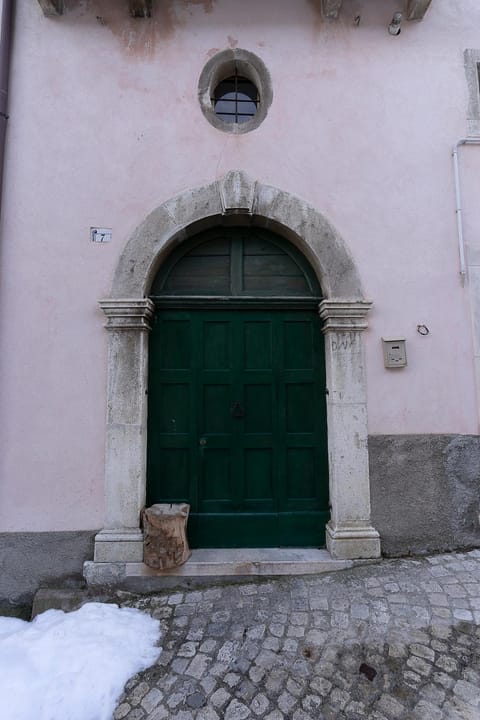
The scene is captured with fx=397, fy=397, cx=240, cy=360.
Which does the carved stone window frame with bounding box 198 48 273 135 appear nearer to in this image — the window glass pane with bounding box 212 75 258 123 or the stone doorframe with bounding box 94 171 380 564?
the window glass pane with bounding box 212 75 258 123

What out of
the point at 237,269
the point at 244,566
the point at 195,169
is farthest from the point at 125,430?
the point at 195,169

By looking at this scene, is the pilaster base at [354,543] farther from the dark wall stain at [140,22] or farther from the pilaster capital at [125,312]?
the dark wall stain at [140,22]

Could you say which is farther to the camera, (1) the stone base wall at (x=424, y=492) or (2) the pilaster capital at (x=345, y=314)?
(2) the pilaster capital at (x=345, y=314)

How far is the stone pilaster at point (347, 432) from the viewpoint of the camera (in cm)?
338

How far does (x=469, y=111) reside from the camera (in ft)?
12.8

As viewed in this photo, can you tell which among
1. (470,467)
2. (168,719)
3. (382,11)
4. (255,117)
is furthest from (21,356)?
(382,11)

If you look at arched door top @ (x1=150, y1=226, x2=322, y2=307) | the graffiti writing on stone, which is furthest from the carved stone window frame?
the graffiti writing on stone

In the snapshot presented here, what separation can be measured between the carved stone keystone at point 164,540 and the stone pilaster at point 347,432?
129cm

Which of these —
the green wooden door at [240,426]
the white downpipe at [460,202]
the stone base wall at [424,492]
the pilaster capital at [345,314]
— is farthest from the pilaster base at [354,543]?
the white downpipe at [460,202]

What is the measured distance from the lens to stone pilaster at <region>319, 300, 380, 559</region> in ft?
11.1

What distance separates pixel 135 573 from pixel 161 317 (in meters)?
2.22

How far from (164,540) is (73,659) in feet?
3.14

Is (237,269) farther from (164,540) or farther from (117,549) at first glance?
(117,549)

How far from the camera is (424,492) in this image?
11.5 feet
